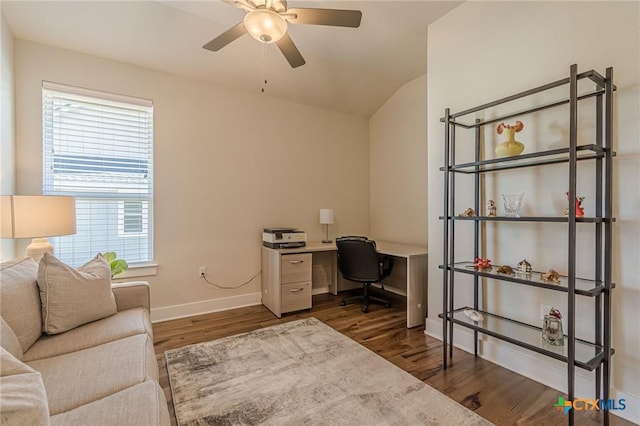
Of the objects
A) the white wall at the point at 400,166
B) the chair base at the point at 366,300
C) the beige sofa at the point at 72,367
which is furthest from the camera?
the white wall at the point at 400,166

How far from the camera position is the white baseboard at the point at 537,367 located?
1.62 m

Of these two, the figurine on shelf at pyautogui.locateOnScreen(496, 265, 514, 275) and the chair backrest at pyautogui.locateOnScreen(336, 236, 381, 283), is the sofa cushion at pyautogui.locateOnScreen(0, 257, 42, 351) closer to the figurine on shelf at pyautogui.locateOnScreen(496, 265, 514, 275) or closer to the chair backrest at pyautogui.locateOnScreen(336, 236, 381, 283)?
the chair backrest at pyautogui.locateOnScreen(336, 236, 381, 283)

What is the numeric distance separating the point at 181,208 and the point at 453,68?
295 cm

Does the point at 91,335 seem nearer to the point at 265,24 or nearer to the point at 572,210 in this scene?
the point at 265,24

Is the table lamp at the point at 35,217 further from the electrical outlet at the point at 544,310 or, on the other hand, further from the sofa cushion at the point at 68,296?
the electrical outlet at the point at 544,310

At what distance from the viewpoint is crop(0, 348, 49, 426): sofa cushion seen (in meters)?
0.62

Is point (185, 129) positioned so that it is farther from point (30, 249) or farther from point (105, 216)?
point (30, 249)

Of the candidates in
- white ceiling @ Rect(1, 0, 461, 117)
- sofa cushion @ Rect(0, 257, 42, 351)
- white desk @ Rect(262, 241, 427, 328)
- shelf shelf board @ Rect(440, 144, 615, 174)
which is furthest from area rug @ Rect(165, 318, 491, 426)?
white ceiling @ Rect(1, 0, 461, 117)

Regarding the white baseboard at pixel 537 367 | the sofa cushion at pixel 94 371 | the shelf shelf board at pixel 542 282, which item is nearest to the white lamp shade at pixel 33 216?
the sofa cushion at pixel 94 371

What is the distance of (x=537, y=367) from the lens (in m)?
1.96

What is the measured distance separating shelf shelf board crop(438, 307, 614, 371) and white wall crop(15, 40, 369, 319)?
2.32m

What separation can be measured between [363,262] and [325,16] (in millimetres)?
2338

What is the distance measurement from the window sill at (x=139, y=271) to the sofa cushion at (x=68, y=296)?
3.66 feet

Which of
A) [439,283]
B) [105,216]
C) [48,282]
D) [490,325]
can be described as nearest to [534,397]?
[490,325]
